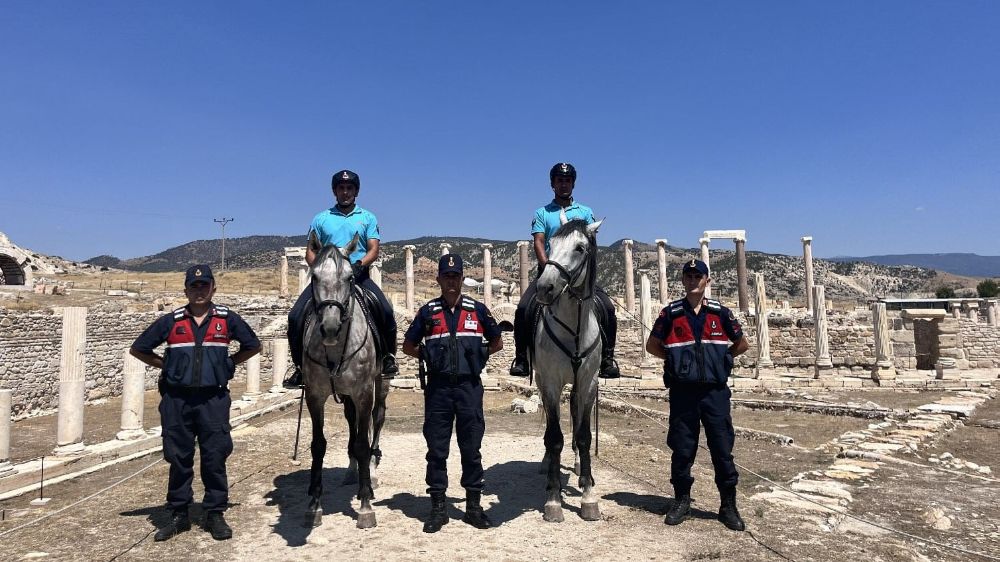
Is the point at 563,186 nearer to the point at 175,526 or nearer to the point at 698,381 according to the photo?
the point at 698,381

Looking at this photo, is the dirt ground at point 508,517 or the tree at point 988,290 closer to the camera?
the dirt ground at point 508,517

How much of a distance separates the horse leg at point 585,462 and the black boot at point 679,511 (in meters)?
0.73

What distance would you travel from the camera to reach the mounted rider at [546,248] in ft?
20.4

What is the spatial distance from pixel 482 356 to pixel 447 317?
55cm

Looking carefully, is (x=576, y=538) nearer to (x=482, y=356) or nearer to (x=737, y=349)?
(x=482, y=356)

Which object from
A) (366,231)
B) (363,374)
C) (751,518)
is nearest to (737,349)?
(751,518)

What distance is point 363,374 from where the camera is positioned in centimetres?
541

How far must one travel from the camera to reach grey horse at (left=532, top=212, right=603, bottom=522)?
17.2 ft

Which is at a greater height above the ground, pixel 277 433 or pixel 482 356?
pixel 482 356

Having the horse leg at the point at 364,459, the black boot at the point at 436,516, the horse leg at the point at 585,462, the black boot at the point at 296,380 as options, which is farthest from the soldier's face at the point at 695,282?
the black boot at the point at 296,380

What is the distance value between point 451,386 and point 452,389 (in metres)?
0.03

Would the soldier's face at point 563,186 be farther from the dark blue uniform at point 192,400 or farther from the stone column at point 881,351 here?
the stone column at point 881,351

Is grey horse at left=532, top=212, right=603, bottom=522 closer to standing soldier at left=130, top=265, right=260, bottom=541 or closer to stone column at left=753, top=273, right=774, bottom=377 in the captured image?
standing soldier at left=130, top=265, right=260, bottom=541

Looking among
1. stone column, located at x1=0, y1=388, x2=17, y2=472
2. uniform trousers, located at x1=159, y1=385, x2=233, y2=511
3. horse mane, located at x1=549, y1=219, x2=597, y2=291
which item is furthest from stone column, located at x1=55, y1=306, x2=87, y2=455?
horse mane, located at x1=549, y1=219, x2=597, y2=291
